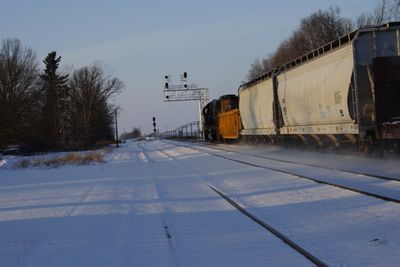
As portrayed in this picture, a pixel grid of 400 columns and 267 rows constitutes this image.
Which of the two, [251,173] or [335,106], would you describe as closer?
[251,173]

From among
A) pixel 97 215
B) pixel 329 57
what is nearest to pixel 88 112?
pixel 329 57

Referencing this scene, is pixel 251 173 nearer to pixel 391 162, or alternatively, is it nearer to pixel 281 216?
pixel 391 162

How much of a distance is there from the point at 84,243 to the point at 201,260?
2207mm

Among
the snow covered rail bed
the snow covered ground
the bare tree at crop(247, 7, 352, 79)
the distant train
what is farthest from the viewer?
the bare tree at crop(247, 7, 352, 79)

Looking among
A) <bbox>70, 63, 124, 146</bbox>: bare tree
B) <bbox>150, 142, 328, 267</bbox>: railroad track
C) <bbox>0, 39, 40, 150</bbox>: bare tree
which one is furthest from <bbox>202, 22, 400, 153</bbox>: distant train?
<bbox>70, 63, 124, 146</bbox>: bare tree

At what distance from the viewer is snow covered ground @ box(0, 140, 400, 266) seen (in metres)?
6.65

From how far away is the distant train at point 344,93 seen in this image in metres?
17.8

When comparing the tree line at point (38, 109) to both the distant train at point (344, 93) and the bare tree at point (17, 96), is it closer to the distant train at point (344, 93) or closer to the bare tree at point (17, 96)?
the bare tree at point (17, 96)

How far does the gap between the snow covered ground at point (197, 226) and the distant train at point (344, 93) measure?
11.1 ft

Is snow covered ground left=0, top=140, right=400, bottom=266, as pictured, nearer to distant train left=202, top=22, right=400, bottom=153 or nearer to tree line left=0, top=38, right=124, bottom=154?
distant train left=202, top=22, right=400, bottom=153

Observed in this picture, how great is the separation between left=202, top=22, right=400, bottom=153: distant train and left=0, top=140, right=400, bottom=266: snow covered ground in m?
3.38

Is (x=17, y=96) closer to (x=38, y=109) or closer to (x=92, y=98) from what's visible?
(x=38, y=109)

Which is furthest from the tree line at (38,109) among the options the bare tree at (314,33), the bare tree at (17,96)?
the bare tree at (314,33)

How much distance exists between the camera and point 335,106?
20.5m
